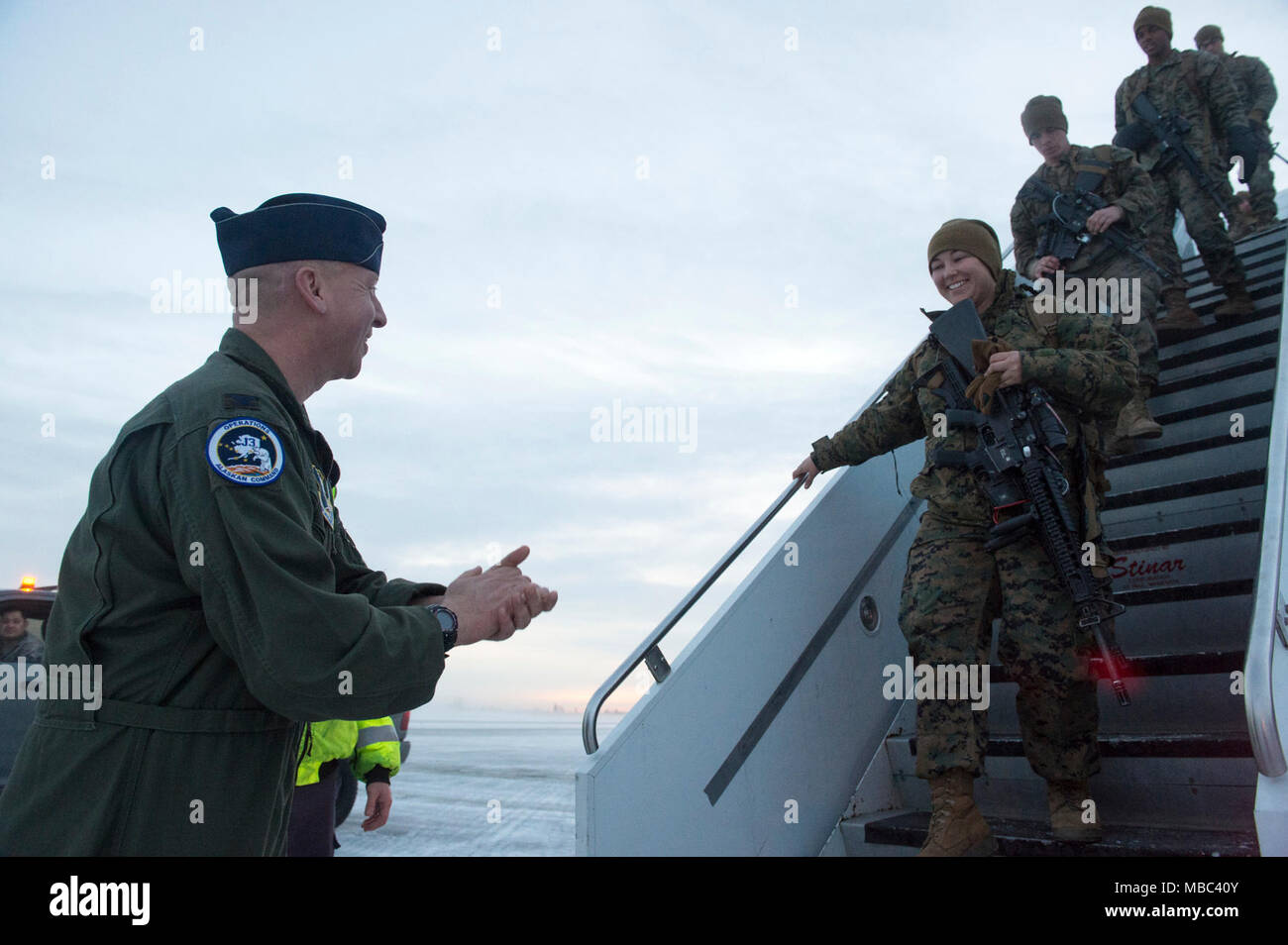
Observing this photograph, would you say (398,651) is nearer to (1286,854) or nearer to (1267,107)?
(1286,854)

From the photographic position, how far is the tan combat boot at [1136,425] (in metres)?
3.94

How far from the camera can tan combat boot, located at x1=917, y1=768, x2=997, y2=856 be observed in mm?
2328

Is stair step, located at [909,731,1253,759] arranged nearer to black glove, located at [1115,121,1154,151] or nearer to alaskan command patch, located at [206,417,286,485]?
alaskan command patch, located at [206,417,286,485]

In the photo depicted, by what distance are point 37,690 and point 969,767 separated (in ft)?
6.94

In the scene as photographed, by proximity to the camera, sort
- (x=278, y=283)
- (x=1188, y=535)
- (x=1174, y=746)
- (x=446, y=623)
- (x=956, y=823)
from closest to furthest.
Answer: (x=446, y=623) → (x=278, y=283) → (x=956, y=823) → (x=1174, y=746) → (x=1188, y=535)

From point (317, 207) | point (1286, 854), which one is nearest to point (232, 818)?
point (317, 207)

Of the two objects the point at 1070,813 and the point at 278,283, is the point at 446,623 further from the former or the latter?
the point at 1070,813

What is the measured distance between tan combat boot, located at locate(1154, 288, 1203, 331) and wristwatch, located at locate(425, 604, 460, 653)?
513cm

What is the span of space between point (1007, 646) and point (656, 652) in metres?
1.04

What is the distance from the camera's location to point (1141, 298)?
4.63 metres

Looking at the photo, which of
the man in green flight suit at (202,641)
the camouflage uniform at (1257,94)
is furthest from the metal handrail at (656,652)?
the camouflage uniform at (1257,94)

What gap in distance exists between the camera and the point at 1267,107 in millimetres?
6523

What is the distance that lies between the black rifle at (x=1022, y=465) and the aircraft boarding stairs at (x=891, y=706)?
0.94ft

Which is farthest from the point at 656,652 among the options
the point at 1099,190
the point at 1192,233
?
the point at 1192,233
